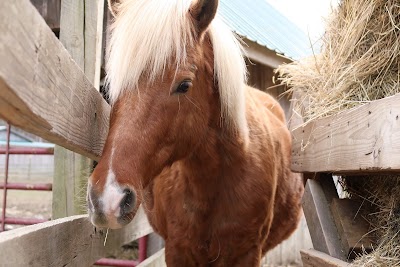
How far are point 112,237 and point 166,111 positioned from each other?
1.58m

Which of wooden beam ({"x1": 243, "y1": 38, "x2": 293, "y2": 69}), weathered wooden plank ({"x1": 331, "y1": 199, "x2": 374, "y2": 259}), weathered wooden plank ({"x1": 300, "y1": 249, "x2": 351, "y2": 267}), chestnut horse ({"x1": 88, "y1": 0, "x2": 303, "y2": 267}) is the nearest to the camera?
chestnut horse ({"x1": 88, "y1": 0, "x2": 303, "y2": 267})

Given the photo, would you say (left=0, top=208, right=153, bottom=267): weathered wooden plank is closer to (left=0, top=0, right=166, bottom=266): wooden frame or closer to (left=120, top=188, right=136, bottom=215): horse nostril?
(left=0, top=0, right=166, bottom=266): wooden frame

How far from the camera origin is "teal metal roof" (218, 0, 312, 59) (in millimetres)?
6266

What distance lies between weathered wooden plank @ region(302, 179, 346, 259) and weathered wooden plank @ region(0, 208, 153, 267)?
4.52ft

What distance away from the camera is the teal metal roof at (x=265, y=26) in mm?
6266

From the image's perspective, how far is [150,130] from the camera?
213 centimetres

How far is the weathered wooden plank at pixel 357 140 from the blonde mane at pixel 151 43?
2.04ft

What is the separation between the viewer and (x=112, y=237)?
3453 mm

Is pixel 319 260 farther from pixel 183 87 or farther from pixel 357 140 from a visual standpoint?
pixel 183 87

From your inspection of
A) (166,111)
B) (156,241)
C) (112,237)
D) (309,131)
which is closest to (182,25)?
(166,111)

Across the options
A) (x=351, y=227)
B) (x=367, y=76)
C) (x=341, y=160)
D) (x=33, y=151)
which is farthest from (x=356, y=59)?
(x=33, y=151)

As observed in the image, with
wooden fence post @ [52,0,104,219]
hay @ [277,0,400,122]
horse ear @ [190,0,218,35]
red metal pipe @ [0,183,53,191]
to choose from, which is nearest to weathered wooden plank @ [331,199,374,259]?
hay @ [277,0,400,122]

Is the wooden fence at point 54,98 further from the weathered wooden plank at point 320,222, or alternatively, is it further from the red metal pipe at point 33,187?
the red metal pipe at point 33,187

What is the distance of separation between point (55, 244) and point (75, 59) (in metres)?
1.33
